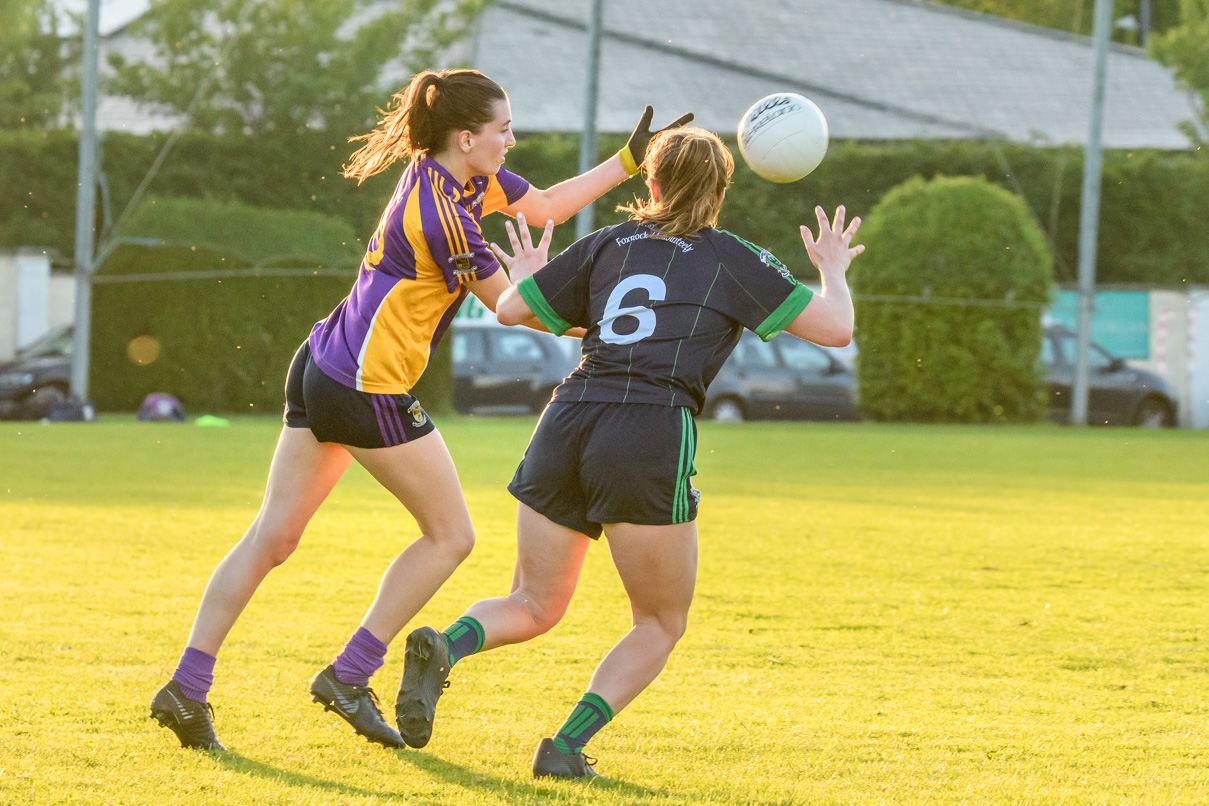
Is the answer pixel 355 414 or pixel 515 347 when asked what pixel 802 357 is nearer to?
pixel 515 347

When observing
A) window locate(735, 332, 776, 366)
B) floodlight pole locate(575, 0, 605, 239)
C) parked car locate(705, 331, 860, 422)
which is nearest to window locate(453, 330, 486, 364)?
floodlight pole locate(575, 0, 605, 239)

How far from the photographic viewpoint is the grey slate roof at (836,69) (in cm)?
3419

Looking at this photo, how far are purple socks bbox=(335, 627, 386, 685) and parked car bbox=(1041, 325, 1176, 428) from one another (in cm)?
2279

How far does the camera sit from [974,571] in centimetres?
801

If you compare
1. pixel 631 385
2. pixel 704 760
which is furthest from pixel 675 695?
pixel 631 385

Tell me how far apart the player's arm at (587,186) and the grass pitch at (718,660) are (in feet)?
5.11

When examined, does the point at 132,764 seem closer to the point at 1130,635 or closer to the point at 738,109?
the point at 1130,635

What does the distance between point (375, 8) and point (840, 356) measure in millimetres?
13280

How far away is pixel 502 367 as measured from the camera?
77.5 feet

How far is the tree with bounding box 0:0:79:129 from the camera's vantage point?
33.0 metres

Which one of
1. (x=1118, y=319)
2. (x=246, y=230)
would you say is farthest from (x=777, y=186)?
(x=246, y=230)

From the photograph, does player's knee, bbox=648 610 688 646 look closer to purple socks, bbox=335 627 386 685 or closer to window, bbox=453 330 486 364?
purple socks, bbox=335 627 386 685

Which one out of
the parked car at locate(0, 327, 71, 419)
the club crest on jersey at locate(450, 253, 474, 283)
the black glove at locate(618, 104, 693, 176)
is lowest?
the parked car at locate(0, 327, 71, 419)

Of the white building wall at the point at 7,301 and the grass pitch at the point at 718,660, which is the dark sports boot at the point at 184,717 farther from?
the white building wall at the point at 7,301
